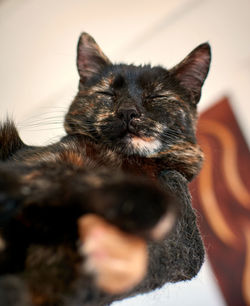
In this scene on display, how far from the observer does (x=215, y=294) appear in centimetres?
131

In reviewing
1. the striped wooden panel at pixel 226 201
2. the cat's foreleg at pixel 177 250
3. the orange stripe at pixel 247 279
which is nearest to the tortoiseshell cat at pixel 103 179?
the cat's foreleg at pixel 177 250

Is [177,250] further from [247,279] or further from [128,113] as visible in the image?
[247,279]

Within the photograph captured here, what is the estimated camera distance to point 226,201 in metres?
1.42

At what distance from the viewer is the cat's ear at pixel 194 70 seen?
1.03 metres

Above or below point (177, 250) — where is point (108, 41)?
above

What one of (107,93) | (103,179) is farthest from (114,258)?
(107,93)

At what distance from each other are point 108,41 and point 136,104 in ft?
4.01

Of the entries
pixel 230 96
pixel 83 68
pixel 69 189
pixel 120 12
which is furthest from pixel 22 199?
pixel 120 12

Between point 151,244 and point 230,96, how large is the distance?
119cm

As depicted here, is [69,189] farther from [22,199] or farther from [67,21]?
[67,21]

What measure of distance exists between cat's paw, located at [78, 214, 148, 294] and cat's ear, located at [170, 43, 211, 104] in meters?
0.76

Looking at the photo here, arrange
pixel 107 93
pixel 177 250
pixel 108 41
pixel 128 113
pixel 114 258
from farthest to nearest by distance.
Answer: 1. pixel 108 41
2. pixel 107 93
3. pixel 128 113
4. pixel 177 250
5. pixel 114 258

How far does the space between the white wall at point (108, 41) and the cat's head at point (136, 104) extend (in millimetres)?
586

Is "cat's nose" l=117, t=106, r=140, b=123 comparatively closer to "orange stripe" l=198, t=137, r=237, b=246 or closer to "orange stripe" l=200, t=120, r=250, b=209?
"orange stripe" l=198, t=137, r=237, b=246
